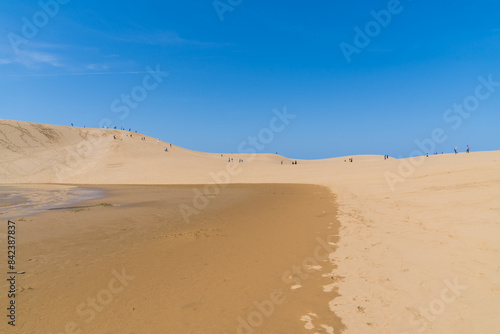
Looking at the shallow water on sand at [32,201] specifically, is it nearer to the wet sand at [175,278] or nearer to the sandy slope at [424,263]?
the wet sand at [175,278]

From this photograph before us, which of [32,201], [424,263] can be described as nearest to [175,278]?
[424,263]

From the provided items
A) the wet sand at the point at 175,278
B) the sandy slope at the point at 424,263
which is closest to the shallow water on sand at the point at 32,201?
the wet sand at the point at 175,278

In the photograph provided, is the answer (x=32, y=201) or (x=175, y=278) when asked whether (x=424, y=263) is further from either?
(x=32, y=201)

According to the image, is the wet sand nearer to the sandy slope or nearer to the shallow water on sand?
the sandy slope

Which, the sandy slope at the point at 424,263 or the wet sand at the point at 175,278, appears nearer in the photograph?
the sandy slope at the point at 424,263

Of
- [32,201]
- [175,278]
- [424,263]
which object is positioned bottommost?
[175,278]

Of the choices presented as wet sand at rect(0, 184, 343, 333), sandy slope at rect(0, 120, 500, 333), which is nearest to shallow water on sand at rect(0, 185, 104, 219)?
wet sand at rect(0, 184, 343, 333)

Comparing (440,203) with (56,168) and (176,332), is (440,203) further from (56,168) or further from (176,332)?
(56,168)

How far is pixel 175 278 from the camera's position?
6.05 metres

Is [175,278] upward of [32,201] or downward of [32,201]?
downward

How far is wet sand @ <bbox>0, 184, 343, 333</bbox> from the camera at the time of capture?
4.32 m

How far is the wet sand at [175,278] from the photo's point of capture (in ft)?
14.2

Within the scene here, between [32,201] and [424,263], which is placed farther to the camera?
[32,201]

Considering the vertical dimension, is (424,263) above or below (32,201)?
below
